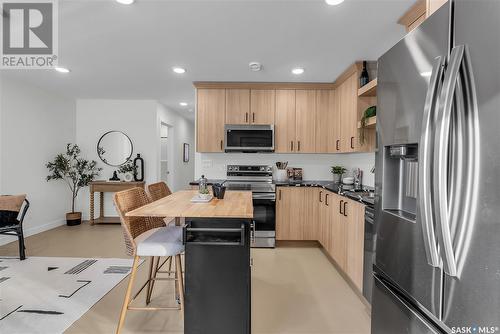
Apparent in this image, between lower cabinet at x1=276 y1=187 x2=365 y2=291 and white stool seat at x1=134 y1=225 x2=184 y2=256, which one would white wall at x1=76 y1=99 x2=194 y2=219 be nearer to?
lower cabinet at x1=276 y1=187 x2=365 y2=291

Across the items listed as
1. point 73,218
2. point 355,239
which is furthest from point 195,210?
point 73,218

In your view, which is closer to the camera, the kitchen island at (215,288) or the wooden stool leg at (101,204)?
the kitchen island at (215,288)

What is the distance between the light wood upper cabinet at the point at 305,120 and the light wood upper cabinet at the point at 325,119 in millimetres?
63

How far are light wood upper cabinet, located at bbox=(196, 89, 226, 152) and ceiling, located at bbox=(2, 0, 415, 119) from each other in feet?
1.03

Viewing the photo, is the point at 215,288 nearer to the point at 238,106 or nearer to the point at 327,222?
the point at 327,222

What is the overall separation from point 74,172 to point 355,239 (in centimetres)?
492

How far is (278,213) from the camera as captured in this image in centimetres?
377

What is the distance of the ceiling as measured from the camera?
2010 millimetres

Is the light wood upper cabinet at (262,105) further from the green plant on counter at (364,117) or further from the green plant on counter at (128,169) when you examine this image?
the green plant on counter at (128,169)

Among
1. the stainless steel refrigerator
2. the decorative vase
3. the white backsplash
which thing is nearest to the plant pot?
the decorative vase

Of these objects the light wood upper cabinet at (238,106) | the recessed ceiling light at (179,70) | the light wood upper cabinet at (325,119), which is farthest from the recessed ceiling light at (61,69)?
the light wood upper cabinet at (325,119)

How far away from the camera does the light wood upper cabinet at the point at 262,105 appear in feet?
13.2

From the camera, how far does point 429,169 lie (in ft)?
2.81

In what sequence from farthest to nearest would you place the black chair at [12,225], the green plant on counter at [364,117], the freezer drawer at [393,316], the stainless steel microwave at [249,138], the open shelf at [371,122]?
1. the stainless steel microwave at [249,138]
2. the black chair at [12,225]
3. the green plant on counter at [364,117]
4. the open shelf at [371,122]
5. the freezer drawer at [393,316]
